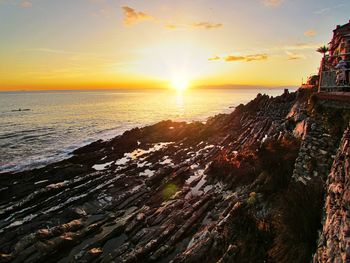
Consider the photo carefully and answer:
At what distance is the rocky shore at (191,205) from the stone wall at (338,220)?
5 cm

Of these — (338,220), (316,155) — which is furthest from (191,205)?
(338,220)

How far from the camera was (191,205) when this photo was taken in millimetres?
18891

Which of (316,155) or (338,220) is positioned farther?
(316,155)

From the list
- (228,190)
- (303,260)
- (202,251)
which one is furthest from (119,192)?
(303,260)

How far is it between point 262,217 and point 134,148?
30.6m

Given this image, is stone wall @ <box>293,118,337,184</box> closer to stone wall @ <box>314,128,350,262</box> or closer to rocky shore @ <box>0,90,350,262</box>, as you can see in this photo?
rocky shore @ <box>0,90,350,262</box>

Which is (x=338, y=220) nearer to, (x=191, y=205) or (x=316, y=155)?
(x=316, y=155)

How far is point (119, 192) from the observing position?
23.0 m

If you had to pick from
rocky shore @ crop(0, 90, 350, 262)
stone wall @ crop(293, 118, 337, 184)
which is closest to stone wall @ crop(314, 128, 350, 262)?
rocky shore @ crop(0, 90, 350, 262)

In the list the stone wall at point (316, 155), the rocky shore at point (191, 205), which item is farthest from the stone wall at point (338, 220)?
the stone wall at point (316, 155)

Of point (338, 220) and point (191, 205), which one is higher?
point (338, 220)

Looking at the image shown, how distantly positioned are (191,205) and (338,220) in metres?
13.4

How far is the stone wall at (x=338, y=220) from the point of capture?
543 cm

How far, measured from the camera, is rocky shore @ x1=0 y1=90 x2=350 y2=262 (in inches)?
352
